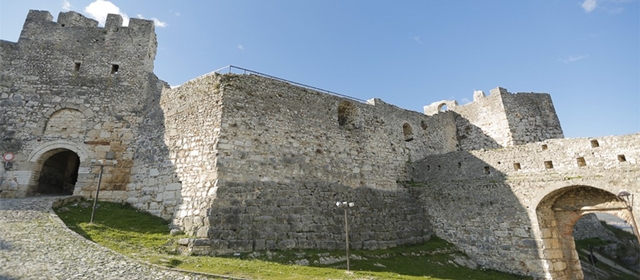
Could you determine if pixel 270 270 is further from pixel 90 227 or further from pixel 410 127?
pixel 410 127

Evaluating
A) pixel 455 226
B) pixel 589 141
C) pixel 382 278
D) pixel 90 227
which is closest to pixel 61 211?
pixel 90 227

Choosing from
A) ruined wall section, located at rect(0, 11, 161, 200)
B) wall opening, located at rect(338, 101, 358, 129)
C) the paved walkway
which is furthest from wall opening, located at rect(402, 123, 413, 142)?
the paved walkway

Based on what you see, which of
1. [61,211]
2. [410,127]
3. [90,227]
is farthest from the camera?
[410,127]

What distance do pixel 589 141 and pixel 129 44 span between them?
21759 millimetres

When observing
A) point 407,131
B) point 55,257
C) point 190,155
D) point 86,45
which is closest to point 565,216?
point 407,131

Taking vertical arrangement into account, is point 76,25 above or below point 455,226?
above

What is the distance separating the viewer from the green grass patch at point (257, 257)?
29.5 ft

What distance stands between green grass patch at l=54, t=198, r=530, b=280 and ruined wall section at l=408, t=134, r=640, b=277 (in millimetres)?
1103

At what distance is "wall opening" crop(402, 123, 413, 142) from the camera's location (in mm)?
19311

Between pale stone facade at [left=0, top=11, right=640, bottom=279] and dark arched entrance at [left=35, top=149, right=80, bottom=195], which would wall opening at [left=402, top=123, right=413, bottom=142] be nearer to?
pale stone facade at [left=0, top=11, right=640, bottom=279]

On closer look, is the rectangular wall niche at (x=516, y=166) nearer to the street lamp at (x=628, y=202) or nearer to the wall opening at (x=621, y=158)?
the wall opening at (x=621, y=158)

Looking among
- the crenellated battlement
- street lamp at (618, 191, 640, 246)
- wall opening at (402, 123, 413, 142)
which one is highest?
the crenellated battlement

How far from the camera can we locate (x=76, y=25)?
54.6 ft

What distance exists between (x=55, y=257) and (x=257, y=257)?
510 centimetres
